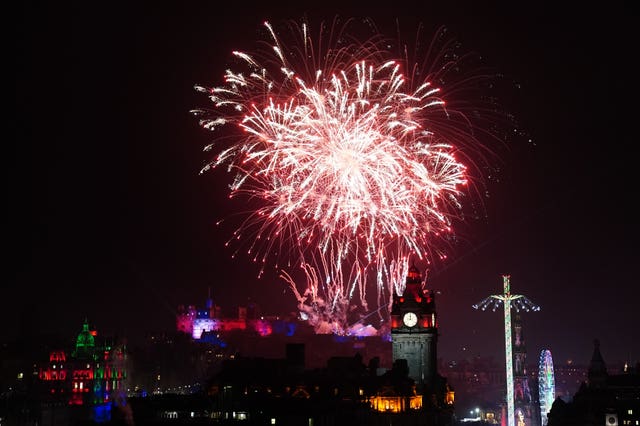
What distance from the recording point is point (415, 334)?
140 metres

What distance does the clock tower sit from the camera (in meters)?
140

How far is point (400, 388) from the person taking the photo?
5079 inches

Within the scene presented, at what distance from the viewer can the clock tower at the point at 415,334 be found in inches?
5492

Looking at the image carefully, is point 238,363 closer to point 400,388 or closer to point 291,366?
point 291,366
